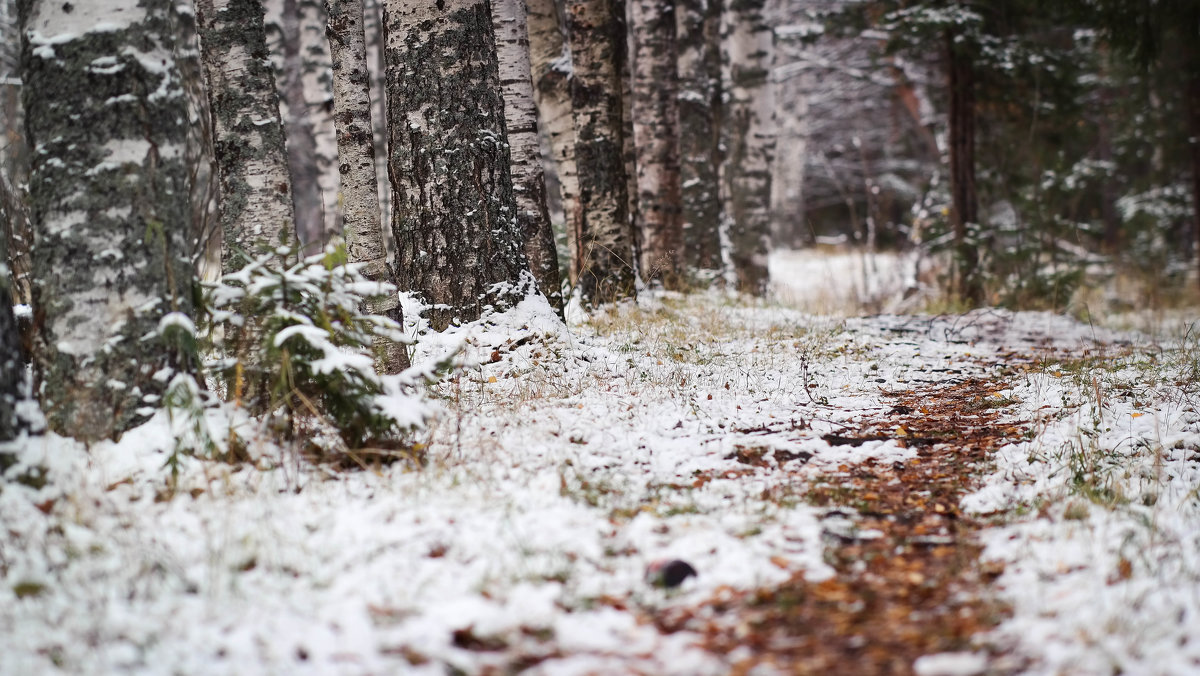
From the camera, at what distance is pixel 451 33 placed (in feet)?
16.0

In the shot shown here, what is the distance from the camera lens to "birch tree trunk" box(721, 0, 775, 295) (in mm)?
11055

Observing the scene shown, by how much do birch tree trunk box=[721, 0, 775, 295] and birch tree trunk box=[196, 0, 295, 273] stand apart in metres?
7.70

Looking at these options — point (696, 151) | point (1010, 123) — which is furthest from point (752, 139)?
point (1010, 123)

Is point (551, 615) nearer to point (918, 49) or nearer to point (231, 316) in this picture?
point (231, 316)

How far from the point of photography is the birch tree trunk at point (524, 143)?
586 cm

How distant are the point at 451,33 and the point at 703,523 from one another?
3.44 metres

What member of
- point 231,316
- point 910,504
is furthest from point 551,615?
point 231,316

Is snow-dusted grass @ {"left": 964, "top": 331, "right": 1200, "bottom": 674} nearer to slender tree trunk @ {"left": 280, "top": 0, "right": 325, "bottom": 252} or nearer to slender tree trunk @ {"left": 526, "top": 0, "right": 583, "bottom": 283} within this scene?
slender tree trunk @ {"left": 526, "top": 0, "right": 583, "bottom": 283}

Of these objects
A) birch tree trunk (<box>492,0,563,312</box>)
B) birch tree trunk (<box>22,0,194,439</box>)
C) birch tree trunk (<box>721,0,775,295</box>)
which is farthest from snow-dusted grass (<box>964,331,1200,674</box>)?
birch tree trunk (<box>721,0,775,295</box>)

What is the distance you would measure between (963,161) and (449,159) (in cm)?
743

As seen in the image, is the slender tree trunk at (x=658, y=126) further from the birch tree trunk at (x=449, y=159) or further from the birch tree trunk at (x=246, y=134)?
the birch tree trunk at (x=246, y=134)

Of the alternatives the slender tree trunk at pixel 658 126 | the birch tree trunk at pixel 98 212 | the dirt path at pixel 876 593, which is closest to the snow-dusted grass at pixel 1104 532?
the dirt path at pixel 876 593

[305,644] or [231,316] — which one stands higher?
[231,316]

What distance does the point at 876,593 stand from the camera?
2.46 metres
